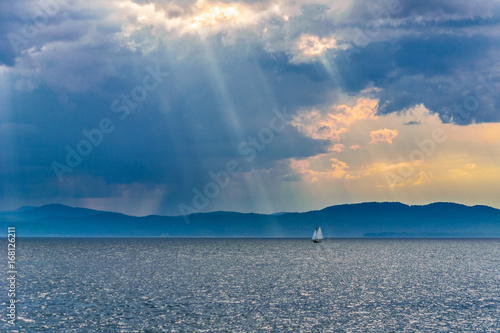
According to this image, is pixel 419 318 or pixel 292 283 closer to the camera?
pixel 419 318

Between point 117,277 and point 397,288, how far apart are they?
49646 millimetres

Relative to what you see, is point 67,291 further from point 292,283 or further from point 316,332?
point 316,332

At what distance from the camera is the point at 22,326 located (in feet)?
152

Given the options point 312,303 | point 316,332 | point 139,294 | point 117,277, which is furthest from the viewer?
point 117,277

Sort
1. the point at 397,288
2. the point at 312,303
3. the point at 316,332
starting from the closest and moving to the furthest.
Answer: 1. the point at 316,332
2. the point at 312,303
3. the point at 397,288

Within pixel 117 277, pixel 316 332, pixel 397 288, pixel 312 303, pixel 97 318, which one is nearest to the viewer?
pixel 316 332

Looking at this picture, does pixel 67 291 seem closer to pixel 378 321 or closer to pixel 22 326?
pixel 22 326

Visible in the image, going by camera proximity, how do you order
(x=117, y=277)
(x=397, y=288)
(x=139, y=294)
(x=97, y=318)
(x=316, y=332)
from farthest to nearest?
(x=117, y=277) < (x=397, y=288) < (x=139, y=294) < (x=97, y=318) < (x=316, y=332)

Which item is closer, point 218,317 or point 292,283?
point 218,317

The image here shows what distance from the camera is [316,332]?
4541 cm

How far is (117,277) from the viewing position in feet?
311

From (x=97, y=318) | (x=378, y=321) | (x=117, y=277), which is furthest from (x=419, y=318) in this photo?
(x=117, y=277)

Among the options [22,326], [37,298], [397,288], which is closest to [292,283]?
[397,288]

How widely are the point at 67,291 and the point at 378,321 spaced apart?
44.1 metres
